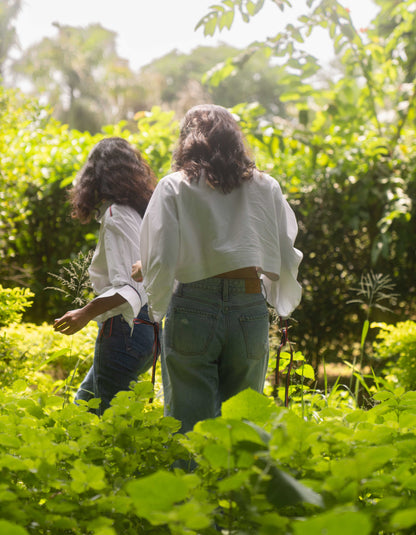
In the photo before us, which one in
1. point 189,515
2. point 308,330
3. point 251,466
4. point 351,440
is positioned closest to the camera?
point 189,515

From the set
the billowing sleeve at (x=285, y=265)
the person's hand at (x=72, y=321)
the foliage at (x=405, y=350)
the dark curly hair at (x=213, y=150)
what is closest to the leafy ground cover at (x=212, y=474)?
the person's hand at (x=72, y=321)

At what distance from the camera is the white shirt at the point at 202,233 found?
1.82 meters

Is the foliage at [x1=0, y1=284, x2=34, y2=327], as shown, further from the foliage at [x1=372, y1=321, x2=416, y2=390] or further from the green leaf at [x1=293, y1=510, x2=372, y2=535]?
the green leaf at [x1=293, y1=510, x2=372, y2=535]

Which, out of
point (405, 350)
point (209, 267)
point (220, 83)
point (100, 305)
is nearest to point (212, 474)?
point (209, 267)

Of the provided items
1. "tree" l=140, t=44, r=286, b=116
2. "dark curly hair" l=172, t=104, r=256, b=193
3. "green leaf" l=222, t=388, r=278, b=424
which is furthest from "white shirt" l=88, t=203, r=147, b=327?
"tree" l=140, t=44, r=286, b=116

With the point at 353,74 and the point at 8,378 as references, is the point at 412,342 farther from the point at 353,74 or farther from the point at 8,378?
the point at 353,74

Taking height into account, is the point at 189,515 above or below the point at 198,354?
below

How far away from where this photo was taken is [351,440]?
3.67 ft

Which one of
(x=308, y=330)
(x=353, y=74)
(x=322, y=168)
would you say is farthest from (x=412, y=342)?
(x=353, y=74)

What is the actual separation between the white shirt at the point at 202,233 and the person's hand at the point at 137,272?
0.39 feet

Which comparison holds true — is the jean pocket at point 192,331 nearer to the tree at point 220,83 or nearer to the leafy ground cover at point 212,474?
the leafy ground cover at point 212,474

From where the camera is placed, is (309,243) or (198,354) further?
(309,243)

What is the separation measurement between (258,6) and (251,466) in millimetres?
2838

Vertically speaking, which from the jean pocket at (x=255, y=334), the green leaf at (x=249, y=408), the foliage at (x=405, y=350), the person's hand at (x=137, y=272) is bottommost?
the foliage at (x=405, y=350)
